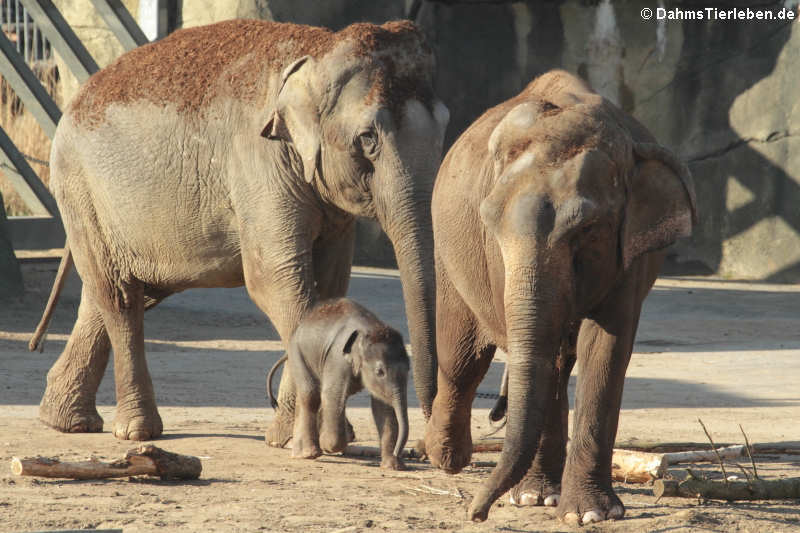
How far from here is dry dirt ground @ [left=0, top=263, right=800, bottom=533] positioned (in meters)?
4.75

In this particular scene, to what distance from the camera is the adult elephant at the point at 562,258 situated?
4.21m

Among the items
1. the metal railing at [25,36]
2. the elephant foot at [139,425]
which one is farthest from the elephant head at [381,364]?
the metal railing at [25,36]

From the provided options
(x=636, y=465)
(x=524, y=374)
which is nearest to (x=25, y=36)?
(x=636, y=465)

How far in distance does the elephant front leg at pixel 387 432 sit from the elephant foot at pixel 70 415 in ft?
6.17

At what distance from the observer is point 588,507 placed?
460 cm

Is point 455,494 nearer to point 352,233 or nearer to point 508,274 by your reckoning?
point 508,274

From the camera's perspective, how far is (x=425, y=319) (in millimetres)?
6000

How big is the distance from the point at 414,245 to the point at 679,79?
36.6ft

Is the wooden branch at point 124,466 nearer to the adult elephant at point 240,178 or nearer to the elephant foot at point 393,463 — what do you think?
the elephant foot at point 393,463

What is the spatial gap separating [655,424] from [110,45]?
403 inches

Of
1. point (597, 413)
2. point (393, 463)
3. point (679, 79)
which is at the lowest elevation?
point (393, 463)

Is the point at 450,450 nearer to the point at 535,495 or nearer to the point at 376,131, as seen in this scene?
the point at 535,495

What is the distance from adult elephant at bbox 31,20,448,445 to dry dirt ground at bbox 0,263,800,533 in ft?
1.65

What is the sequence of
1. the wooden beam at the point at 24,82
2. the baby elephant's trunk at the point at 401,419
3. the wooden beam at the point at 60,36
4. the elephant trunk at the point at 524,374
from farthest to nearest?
the wooden beam at the point at 24,82
the wooden beam at the point at 60,36
the baby elephant's trunk at the point at 401,419
the elephant trunk at the point at 524,374
